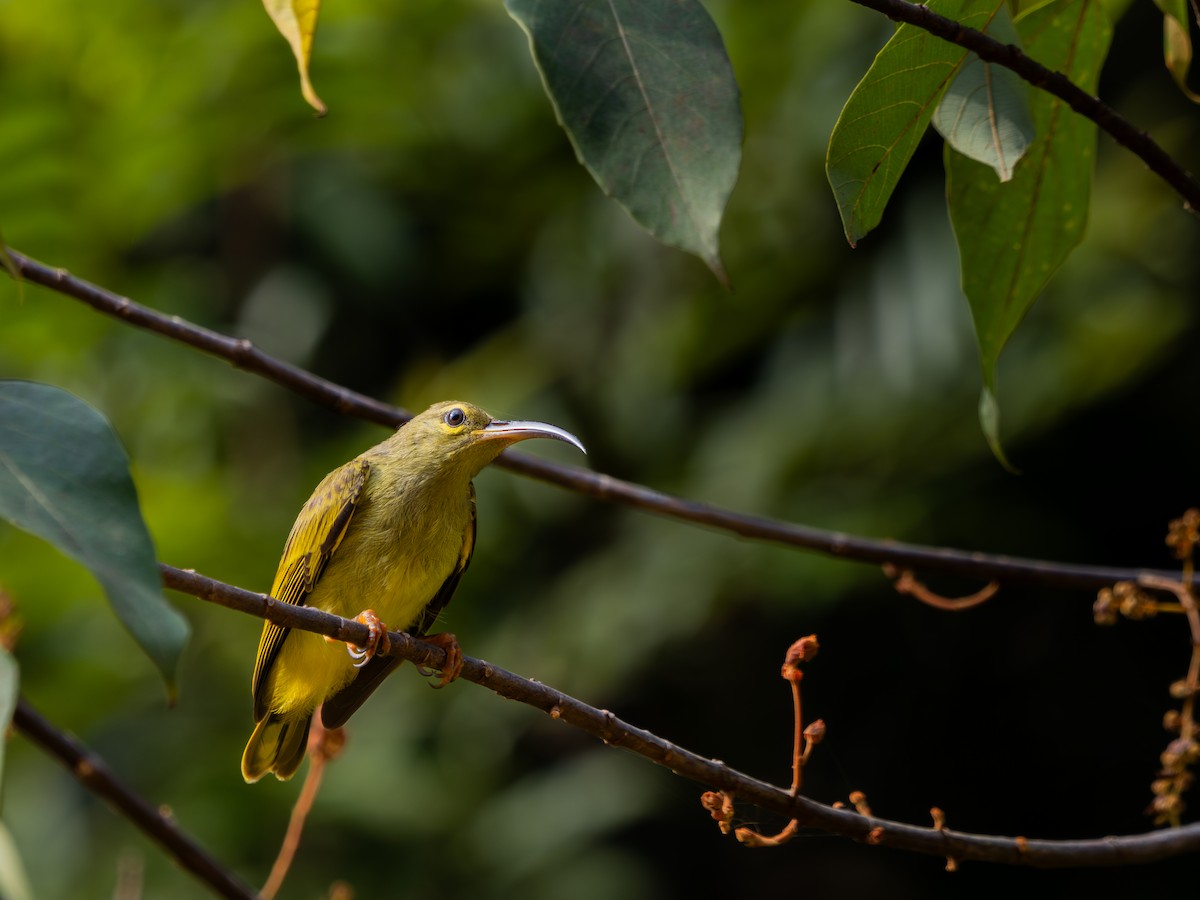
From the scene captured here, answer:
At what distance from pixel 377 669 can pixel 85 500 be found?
7.25 feet

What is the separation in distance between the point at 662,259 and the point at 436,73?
1695 mm

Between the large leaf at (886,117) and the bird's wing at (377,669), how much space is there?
2.16 metres

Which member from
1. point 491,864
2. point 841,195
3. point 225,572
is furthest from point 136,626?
point 491,864

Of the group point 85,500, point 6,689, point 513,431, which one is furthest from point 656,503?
point 6,689

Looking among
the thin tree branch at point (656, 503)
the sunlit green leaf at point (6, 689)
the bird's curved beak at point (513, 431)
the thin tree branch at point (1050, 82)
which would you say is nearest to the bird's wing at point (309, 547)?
the bird's curved beak at point (513, 431)

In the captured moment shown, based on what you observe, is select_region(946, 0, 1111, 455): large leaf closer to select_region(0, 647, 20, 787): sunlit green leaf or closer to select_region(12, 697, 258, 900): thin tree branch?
select_region(0, 647, 20, 787): sunlit green leaf

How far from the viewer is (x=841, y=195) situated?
1.91m

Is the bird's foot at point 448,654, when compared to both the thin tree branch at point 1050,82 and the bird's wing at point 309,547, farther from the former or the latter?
the thin tree branch at point 1050,82

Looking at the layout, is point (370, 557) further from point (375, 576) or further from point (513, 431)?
point (513, 431)

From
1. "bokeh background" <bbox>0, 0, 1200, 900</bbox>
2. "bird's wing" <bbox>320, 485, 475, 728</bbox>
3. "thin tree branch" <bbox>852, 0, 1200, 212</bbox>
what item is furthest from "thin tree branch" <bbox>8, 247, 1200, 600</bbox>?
"bokeh background" <bbox>0, 0, 1200, 900</bbox>

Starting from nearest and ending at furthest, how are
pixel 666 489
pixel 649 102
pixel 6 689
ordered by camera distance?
1. pixel 6 689
2. pixel 649 102
3. pixel 666 489

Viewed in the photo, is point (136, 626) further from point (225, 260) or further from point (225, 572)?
point (225, 260)

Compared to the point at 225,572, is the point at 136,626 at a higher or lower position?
higher

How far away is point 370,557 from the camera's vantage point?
365 cm
